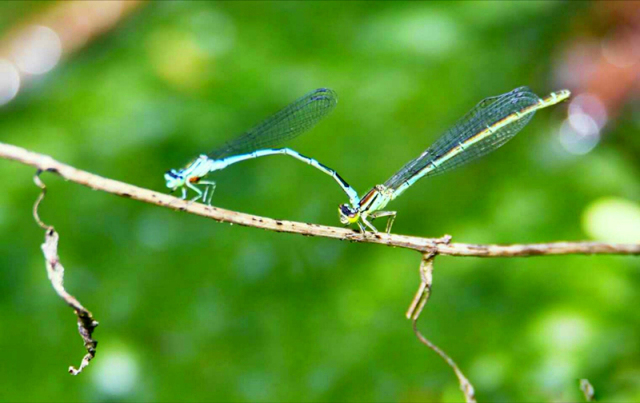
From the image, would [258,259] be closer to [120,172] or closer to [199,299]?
[199,299]

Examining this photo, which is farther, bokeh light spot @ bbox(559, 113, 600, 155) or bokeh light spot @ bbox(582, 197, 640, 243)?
bokeh light spot @ bbox(559, 113, 600, 155)

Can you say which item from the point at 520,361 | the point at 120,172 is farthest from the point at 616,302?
the point at 120,172

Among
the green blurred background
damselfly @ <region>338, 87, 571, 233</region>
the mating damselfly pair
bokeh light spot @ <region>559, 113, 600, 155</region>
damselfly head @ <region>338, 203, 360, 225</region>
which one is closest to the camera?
damselfly head @ <region>338, 203, 360, 225</region>

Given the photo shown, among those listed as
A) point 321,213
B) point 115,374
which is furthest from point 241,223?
point 321,213

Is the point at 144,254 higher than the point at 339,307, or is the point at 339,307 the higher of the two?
the point at 144,254

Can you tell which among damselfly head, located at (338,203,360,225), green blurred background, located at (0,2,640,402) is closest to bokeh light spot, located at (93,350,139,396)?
green blurred background, located at (0,2,640,402)

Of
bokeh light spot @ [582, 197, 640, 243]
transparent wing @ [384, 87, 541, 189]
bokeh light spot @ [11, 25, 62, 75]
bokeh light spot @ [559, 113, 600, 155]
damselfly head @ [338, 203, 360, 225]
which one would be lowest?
damselfly head @ [338, 203, 360, 225]

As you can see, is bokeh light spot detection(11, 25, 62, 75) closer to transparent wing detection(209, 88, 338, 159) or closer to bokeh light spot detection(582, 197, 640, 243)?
transparent wing detection(209, 88, 338, 159)
